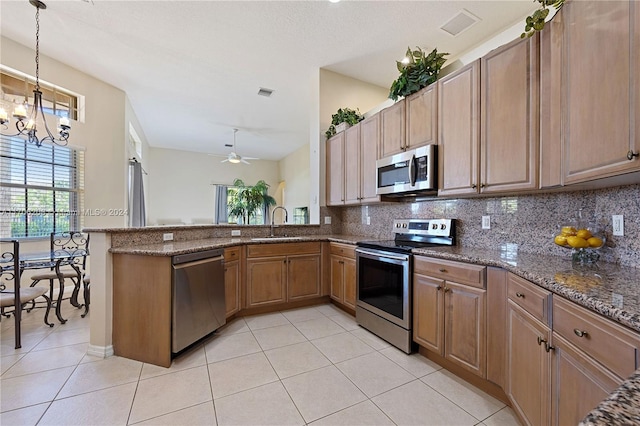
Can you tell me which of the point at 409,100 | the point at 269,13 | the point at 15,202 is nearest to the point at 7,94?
the point at 15,202

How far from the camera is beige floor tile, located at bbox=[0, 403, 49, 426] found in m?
1.51

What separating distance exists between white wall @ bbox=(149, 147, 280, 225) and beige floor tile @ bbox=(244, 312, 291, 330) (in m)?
6.00

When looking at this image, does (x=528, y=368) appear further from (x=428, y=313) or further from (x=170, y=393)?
(x=170, y=393)

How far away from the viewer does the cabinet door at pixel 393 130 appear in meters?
2.76

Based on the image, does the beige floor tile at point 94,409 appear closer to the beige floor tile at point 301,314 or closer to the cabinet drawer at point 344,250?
the beige floor tile at point 301,314

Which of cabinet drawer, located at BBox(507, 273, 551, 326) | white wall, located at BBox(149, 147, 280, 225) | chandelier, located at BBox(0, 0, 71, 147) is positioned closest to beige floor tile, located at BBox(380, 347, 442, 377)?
cabinet drawer, located at BBox(507, 273, 551, 326)

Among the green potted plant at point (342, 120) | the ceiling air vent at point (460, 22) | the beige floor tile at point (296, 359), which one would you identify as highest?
the ceiling air vent at point (460, 22)

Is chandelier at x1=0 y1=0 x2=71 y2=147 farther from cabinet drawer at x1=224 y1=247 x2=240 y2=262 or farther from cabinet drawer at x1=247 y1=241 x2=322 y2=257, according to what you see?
cabinet drawer at x1=247 y1=241 x2=322 y2=257

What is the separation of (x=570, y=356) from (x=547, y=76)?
5.06 ft

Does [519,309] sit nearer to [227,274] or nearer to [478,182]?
[478,182]

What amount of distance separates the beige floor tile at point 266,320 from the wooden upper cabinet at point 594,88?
105 inches

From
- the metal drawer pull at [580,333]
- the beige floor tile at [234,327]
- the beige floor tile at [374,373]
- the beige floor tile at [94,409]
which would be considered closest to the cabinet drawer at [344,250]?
the beige floor tile at [374,373]

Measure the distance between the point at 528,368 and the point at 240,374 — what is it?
180cm

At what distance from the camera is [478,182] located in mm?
2062
